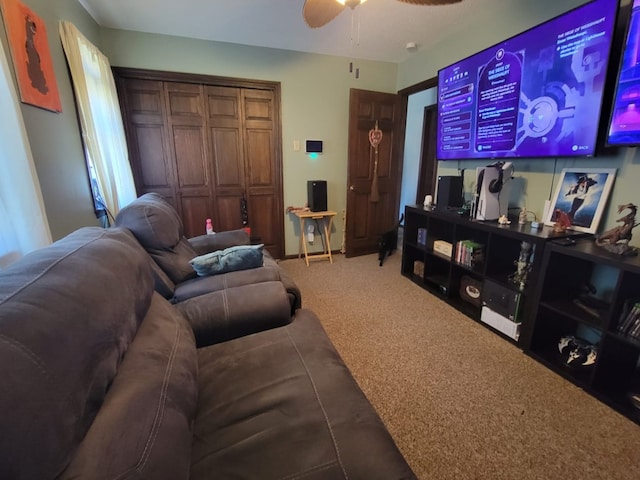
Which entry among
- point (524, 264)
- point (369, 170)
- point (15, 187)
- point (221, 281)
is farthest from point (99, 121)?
point (524, 264)

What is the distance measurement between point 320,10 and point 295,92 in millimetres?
1620

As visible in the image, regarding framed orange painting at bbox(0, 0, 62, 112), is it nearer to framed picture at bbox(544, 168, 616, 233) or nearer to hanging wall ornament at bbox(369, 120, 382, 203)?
hanging wall ornament at bbox(369, 120, 382, 203)

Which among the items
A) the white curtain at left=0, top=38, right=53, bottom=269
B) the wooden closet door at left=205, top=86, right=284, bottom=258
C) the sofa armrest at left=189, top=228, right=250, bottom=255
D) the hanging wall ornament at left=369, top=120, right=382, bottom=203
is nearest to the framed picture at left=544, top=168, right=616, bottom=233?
the hanging wall ornament at left=369, top=120, right=382, bottom=203

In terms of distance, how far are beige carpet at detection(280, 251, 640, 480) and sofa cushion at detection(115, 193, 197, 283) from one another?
1.17 m

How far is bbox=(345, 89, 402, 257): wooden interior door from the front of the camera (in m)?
3.63

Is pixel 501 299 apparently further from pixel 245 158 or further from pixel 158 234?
pixel 245 158

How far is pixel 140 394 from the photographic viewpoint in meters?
0.77

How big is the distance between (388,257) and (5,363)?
3.75 metres

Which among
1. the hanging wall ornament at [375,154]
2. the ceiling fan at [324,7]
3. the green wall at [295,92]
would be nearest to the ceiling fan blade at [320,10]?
the ceiling fan at [324,7]

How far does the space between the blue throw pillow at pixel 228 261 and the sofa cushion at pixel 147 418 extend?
0.74m

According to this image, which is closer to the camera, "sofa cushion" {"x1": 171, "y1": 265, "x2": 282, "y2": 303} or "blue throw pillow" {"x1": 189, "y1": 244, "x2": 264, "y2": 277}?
"sofa cushion" {"x1": 171, "y1": 265, "x2": 282, "y2": 303}

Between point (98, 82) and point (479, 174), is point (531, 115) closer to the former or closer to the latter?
point (479, 174)

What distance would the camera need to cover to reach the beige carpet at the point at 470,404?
1244mm

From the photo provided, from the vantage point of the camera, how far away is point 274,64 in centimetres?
332
